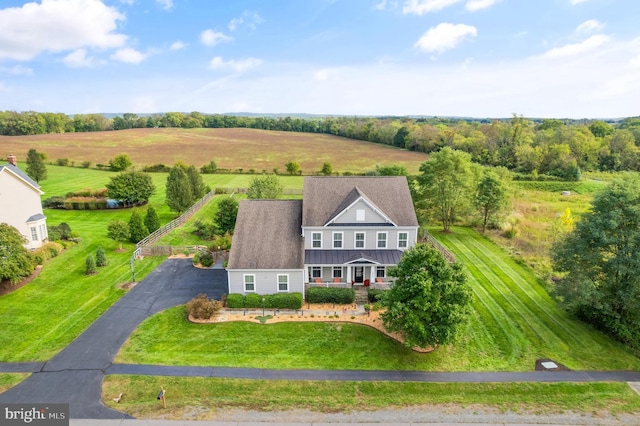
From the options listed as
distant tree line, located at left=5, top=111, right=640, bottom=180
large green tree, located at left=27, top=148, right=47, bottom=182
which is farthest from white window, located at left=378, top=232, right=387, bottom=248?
large green tree, located at left=27, top=148, right=47, bottom=182

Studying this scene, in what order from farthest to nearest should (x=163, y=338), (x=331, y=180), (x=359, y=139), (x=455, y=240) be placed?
(x=359, y=139) < (x=455, y=240) < (x=331, y=180) < (x=163, y=338)

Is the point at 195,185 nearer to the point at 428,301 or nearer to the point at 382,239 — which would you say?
the point at 382,239

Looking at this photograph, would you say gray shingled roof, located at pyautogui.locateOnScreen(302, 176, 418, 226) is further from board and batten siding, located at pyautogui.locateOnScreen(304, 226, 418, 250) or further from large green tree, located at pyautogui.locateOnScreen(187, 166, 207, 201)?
large green tree, located at pyautogui.locateOnScreen(187, 166, 207, 201)

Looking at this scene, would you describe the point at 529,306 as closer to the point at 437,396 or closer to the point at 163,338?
the point at 437,396

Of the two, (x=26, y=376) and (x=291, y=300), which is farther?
(x=291, y=300)

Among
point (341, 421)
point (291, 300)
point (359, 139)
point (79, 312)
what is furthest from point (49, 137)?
point (341, 421)
